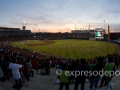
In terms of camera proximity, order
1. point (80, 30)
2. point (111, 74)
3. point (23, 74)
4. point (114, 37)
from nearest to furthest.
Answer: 1. point (111, 74)
2. point (23, 74)
3. point (114, 37)
4. point (80, 30)

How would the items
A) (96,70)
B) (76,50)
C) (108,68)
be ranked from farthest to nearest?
(76,50) → (108,68) → (96,70)

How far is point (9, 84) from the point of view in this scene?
7.28 metres

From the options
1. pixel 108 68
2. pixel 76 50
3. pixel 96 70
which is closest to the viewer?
pixel 96 70

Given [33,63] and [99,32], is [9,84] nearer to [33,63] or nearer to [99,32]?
[33,63]

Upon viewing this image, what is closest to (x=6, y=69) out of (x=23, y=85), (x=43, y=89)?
(x=23, y=85)

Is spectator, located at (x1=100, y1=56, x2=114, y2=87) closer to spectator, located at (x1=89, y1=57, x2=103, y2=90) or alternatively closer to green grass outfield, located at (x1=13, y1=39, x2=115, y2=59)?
spectator, located at (x1=89, y1=57, x2=103, y2=90)

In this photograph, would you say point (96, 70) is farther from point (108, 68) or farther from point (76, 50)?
point (76, 50)

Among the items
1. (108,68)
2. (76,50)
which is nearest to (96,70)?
(108,68)

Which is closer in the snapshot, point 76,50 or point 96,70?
point 96,70

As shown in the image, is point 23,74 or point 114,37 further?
point 114,37

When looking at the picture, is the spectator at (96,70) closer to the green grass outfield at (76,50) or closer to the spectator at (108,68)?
the spectator at (108,68)

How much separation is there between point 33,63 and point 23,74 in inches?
119

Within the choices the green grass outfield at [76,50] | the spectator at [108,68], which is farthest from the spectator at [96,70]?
the green grass outfield at [76,50]

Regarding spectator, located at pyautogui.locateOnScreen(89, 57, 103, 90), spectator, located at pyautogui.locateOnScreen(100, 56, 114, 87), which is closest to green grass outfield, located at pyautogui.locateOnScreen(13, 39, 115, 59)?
spectator, located at pyautogui.locateOnScreen(100, 56, 114, 87)
